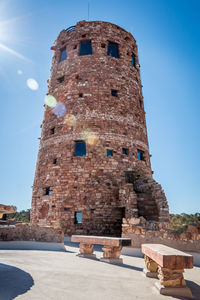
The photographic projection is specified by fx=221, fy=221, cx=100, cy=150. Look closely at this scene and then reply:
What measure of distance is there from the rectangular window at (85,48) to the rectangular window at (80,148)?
734cm

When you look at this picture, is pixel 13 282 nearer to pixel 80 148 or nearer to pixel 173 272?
pixel 173 272

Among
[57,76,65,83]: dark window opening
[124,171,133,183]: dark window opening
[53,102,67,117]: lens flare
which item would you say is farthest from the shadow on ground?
[57,76,65,83]: dark window opening

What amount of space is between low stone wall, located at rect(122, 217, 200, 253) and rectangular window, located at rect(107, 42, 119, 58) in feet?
42.9

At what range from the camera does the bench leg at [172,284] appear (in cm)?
338

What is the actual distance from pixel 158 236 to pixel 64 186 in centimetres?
711

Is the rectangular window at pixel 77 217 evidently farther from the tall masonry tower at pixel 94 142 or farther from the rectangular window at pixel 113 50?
the rectangular window at pixel 113 50

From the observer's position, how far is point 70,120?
1459cm

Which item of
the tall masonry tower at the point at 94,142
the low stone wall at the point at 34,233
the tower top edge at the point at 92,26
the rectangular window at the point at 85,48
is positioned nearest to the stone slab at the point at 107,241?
the low stone wall at the point at 34,233

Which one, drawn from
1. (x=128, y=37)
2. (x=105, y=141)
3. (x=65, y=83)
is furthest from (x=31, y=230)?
(x=128, y=37)

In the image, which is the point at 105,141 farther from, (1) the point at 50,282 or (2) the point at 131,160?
(1) the point at 50,282

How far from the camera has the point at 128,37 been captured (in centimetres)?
1809

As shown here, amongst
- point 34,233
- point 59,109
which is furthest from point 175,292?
point 59,109

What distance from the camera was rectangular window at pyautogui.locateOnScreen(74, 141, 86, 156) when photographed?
13852 millimetres

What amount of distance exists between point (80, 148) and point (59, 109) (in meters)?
3.61
